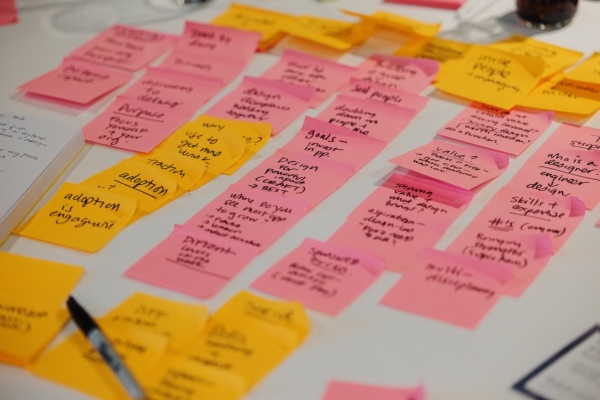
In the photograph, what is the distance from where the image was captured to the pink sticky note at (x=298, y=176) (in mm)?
905

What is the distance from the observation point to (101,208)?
0.90m

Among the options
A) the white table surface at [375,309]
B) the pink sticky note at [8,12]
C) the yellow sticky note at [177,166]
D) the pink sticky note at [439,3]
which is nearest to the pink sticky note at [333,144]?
the white table surface at [375,309]

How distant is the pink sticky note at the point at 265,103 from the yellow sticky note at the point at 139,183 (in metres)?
0.17

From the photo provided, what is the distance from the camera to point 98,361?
0.69m

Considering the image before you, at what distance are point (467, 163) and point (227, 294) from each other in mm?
385

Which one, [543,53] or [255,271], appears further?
[543,53]

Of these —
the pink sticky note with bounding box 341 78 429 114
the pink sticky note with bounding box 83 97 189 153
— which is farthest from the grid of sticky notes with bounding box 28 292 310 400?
the pink sticky note with bounding box 341 78 429 114

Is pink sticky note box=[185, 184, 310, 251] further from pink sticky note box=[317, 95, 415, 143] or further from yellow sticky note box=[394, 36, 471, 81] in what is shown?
yellow sticky note box=[394, 36, 471, 81]

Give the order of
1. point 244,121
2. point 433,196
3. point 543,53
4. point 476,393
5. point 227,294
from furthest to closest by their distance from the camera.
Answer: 1. point 543,53
2. point 244,121
3. point 433,196
4. point 227,294
5. point 476,393

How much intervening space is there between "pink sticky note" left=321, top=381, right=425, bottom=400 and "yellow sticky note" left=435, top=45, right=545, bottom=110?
0.55 m

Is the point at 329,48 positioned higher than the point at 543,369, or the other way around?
the point at 329,48

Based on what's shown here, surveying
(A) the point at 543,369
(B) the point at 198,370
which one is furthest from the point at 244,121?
(A) the point at 543,369

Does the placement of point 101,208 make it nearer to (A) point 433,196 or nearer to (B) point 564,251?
(A) point 433,196

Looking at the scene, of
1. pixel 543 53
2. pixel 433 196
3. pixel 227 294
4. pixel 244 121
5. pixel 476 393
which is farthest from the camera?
pixel 543 53
